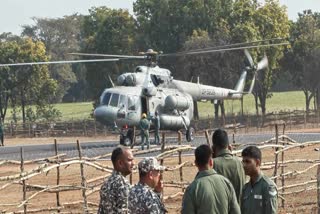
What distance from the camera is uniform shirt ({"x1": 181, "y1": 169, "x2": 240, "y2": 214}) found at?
751cm

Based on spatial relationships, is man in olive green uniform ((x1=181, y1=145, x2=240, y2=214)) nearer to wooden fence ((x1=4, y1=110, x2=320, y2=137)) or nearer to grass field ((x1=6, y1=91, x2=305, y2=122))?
wooden fence ((x1=4, y1=110, x2=320, y2=137))

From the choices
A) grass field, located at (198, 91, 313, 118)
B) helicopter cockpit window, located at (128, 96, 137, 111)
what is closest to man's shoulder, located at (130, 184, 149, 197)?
helicopter cockpit window, located at (128, 96, 137, 111)

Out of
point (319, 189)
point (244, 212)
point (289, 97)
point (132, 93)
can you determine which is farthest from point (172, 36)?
point (244, 212)

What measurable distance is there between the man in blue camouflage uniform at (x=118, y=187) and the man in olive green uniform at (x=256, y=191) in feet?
3.88

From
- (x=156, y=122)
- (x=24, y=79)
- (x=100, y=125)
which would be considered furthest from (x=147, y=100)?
(x=24, y=79)

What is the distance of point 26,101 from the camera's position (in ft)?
200

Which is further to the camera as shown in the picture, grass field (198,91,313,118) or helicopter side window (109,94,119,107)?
grass field (198,91,313,118)

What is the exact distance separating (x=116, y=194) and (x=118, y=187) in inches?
2.8

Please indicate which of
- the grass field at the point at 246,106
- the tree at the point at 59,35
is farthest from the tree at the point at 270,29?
the tree at the point at 59,35

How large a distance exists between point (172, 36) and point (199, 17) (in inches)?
88.3

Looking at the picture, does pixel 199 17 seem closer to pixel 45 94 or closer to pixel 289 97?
pixel 45 94

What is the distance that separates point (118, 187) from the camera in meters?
7.97

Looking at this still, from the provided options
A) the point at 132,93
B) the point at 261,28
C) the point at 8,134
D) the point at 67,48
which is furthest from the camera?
the point at 67,48

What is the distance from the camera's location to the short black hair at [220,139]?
28.7 feet
